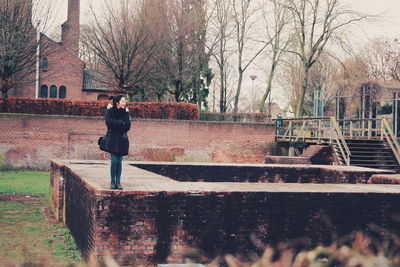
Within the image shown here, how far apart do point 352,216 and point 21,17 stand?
21.7 metres

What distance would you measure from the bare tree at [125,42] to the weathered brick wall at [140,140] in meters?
5.81

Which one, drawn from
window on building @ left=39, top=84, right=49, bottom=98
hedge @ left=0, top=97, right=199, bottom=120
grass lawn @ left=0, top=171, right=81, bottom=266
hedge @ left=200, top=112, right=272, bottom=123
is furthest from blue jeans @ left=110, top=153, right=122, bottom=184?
window on building @ left=39, top=84, right=49, bottom=98

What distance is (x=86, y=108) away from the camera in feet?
82.4

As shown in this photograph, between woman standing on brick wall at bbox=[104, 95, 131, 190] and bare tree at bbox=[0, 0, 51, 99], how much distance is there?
1791cm

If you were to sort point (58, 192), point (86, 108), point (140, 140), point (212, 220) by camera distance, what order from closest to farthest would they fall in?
1. point (212, 220)
2. point (58, 192)
3. point (140, 140)
4. point (86, 108)

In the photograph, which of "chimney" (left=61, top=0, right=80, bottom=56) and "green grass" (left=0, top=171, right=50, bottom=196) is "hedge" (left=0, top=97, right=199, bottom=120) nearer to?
"green grass" (left=0, top=171, right=50, bottom=196)

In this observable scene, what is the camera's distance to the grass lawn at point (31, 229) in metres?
8.32

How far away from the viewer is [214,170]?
535 inches

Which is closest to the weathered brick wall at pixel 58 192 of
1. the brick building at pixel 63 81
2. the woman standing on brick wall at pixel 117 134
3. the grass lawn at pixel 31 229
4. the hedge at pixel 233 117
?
the grass lawn at pixel 31 229

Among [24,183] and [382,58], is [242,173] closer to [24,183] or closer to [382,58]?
[24,183]

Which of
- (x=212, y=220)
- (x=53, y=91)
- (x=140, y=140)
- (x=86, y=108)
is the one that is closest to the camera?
(x=212, y=220)

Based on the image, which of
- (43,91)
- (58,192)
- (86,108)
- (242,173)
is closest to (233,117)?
(86,108)

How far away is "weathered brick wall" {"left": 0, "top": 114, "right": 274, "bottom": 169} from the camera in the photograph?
23.4m

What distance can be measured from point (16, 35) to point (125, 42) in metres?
6.68
